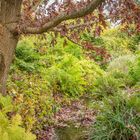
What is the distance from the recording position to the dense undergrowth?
682cm

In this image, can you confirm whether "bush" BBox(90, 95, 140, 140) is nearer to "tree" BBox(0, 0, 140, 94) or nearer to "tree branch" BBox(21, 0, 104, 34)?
"tree" BBox(0, 0, 140, 94)

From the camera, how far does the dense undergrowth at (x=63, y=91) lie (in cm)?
682

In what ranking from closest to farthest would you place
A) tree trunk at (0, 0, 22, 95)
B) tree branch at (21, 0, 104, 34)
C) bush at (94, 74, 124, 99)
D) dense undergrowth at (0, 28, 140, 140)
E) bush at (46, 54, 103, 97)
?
tree branch at (21, 0, 104, 34) < tree trunk at (0, 0, 22, 95) < dense undergrowth at (0, 28, 140, 140) < bush at (46, 54, 103, 97) < bush at (94, 74, 124, 99)

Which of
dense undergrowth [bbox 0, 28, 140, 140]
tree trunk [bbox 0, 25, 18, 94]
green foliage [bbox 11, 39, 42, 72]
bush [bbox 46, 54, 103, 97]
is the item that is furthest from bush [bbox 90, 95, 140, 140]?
green foliage [bbox 11, 39, 42, 72]

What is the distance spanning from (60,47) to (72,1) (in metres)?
7.80

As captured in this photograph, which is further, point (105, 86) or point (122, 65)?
Answer: point (122, 65)

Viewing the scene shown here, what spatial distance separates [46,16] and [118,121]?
2472 millimetres

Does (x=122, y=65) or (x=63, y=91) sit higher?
(x=122, y=65)

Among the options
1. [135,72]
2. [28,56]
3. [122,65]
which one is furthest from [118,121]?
[122,65]

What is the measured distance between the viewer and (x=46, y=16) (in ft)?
17.4

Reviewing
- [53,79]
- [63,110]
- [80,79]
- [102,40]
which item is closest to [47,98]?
[63,110]

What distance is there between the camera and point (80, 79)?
11.3m

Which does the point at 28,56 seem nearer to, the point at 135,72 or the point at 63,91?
the point at 63,91

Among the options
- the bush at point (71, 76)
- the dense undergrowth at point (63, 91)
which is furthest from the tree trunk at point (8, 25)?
the bush at point (71, 76)
